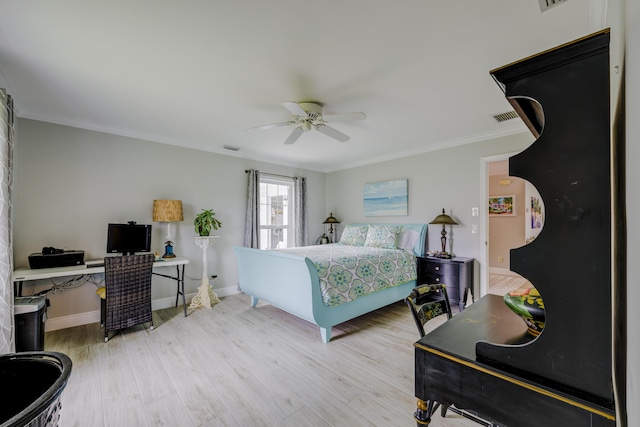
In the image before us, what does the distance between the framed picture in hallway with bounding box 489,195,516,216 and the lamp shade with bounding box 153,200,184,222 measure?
648 cm

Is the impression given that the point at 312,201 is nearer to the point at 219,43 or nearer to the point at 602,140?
the point at 219,43

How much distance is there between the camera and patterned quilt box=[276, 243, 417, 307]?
9.45 ft

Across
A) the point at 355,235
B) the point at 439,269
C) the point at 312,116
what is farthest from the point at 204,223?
the point at 439,269

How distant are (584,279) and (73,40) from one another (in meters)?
2.97

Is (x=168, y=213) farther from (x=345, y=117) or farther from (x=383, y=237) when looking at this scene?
(x=383, y=237)

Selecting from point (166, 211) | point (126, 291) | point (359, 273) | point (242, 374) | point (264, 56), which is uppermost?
point (264, 56)

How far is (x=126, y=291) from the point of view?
9.62ft

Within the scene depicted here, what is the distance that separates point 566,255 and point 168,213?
4075 millimetres

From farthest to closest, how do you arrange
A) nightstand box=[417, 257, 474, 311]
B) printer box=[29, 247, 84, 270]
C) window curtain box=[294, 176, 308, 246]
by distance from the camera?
window curtain box=[294, 176, 308, 246], nightstand box=[417, 257, 474, 311], printer box=[29, 247, 84, 270]

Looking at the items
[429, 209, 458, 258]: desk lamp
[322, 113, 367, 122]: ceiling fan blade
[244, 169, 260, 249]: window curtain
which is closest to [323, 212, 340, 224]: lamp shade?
[244, 169, 260, 249]: window curtain

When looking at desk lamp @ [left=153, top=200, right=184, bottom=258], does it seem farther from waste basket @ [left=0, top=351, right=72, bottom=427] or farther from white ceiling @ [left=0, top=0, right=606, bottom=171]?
waste basket @ [left=0, top=351, right=72, bottom=427]

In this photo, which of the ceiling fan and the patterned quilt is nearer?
the ceiling fan

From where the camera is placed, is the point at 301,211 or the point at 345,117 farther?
the point at 301,211

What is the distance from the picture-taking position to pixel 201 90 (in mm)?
2568
